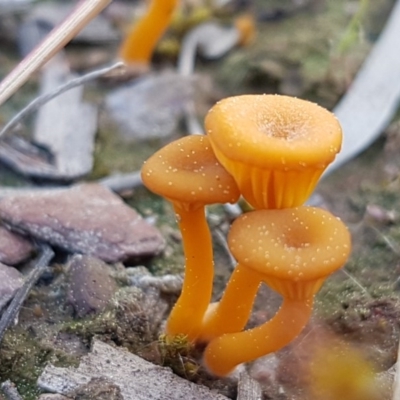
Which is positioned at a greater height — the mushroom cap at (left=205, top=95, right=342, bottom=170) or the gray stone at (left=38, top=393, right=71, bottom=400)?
the mushroom cap at (left=205, top=95, right=342, bottom=170)

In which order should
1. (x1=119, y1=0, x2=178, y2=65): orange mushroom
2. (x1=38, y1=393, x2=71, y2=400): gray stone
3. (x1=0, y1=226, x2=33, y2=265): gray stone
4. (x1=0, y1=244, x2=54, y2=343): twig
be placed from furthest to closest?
(x1=119, y1=0, x2=178, y2=65): orange mushroom, (x1=0, y1=226, x2=33, y2=265): gray stone, (x1=0, y1=244, x2=54, y2=343): twig, (x1=38, y1=393, x2=71, y2=400): gray stone

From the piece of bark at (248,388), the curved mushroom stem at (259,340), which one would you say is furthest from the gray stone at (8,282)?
the piece of bark at (248,388)

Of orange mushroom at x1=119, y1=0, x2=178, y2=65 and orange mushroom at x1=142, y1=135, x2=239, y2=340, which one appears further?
orange mushroom at x1=119, y1=0, x2=178, y2=65

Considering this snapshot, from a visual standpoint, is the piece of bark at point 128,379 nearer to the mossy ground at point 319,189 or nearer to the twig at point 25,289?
the mossy ground at point 319,189

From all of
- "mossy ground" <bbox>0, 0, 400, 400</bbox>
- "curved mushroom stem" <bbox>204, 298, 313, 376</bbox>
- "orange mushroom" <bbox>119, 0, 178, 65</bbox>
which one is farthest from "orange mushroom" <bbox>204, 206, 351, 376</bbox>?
"orange mushroom" <bbox>119, 0, 178, 65</bbox>

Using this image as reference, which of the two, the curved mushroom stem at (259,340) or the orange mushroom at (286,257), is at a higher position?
the orange mushroom at (286,257)

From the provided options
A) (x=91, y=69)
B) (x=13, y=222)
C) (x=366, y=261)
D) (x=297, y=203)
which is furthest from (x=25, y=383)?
(x=91, y=69)

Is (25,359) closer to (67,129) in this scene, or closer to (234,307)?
(234,307)

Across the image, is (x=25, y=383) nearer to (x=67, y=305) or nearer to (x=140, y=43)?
(x=67, y=305)

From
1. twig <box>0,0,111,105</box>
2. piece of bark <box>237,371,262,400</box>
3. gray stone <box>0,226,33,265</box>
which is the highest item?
twig <box>0,0,111,105</box>

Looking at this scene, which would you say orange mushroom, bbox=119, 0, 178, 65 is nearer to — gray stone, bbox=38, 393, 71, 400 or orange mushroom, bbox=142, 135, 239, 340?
orange mushroom, bbox=142, 135, 239, 340
